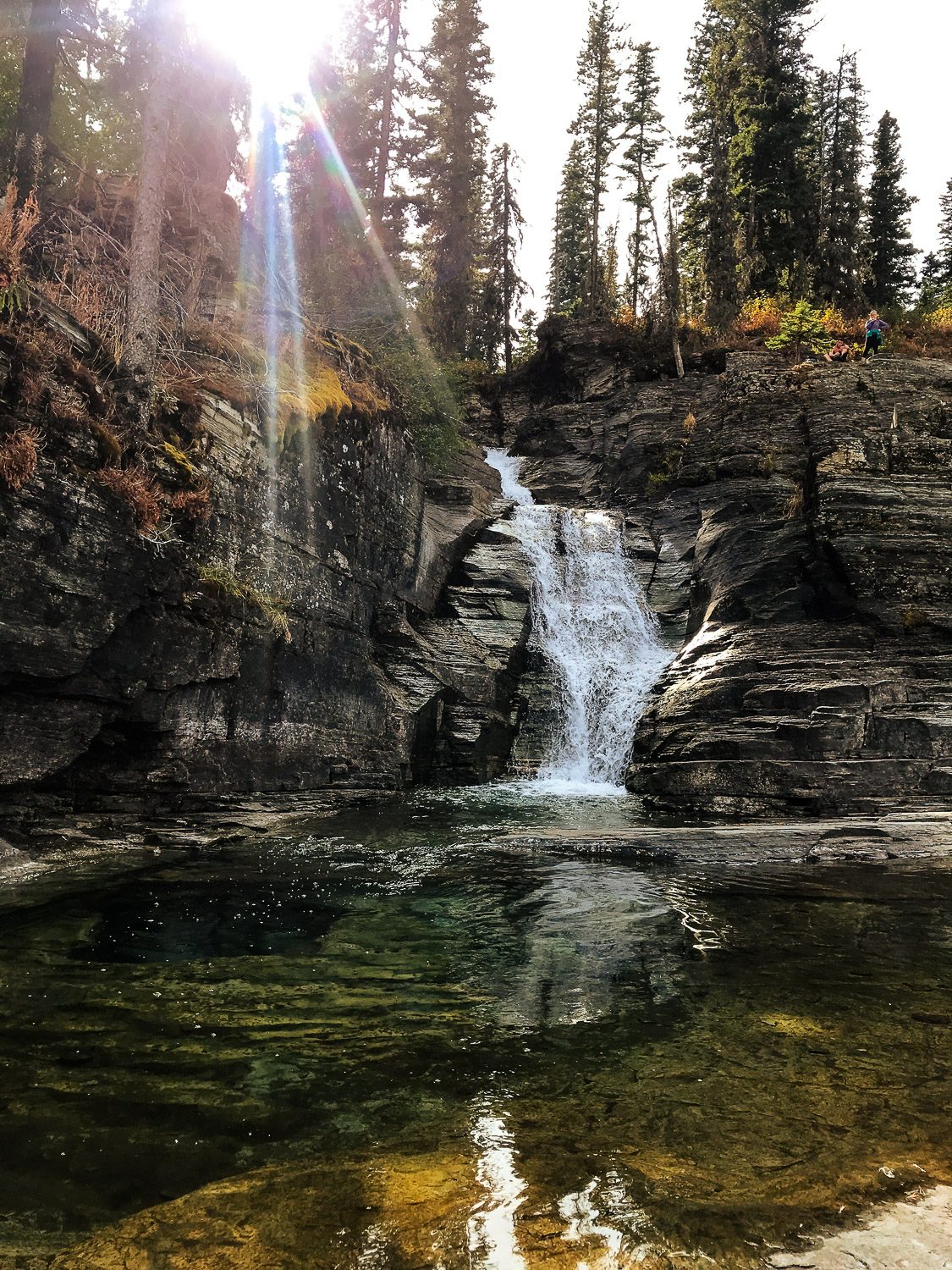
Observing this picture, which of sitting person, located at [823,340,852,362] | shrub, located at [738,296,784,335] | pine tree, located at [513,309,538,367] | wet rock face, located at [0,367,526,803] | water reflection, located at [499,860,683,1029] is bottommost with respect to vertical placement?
water reflection, located at [499,860,683,1029]

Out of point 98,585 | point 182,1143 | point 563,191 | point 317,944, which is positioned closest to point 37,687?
point 98,585

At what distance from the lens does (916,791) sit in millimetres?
13438

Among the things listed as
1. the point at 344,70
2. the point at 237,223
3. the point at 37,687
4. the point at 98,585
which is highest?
the point at 344,70

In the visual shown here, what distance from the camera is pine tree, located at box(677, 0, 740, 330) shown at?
118ft

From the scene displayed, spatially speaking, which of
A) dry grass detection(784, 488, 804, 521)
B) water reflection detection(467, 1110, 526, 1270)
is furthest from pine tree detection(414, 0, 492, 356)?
water reflection detection(467, 1110, 526, 1270)

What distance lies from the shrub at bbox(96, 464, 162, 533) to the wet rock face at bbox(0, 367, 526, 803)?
0.16m

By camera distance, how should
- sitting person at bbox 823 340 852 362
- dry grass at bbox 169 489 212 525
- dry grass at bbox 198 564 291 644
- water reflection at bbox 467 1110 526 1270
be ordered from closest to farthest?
water reflection at bbox 467 1110 526 1270, dry grass at bbox 169 489 212 525, dry grass at bbox 198 564 291 644, sitting person at bbox 823 340 852 362

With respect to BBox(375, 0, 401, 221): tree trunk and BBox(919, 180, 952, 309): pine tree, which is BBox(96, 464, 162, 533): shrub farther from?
BBox(919, 180, 952, 309): pine tree

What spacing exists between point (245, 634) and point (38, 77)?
38.6ft

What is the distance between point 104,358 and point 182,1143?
1138cm

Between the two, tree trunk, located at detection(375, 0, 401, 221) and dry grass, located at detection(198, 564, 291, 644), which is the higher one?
tree trunk, located at detection(375, 0, 401, 221)

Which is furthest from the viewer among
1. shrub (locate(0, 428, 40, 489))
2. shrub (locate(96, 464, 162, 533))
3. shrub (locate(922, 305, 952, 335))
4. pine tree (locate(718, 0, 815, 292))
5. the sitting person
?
pine tree (locate(718, 0, 815, 292))

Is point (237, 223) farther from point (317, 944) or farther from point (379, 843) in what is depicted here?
point (317, 944)

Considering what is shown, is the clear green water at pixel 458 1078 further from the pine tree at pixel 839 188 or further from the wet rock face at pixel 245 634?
the pine tree at pixel 839 188
